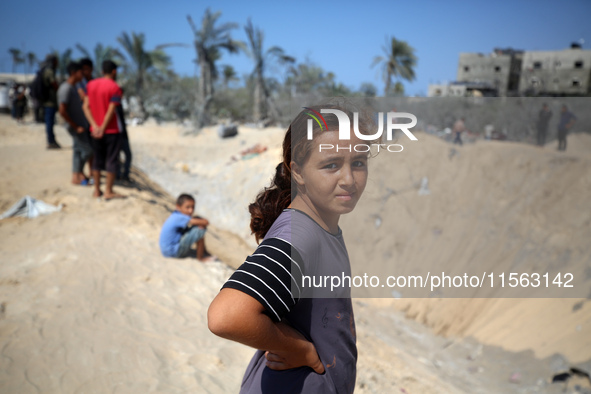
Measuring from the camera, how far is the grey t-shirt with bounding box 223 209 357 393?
3.18ft

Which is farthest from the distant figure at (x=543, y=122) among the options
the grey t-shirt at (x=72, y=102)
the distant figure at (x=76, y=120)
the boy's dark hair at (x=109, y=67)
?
the grey t-shirt at (x=72, y=102)

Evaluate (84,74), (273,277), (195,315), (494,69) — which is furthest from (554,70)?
(273,277)

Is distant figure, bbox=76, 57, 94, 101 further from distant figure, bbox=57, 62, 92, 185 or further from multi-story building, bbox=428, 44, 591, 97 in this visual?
multi-story building, bbox=428, 44, 591, 97

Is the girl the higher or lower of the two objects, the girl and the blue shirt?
the higher

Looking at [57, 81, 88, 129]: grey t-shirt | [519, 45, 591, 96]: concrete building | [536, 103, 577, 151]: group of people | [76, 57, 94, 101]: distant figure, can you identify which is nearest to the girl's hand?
[536, 103, 577, 151]: group of people

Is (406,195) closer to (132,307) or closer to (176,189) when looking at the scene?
(132,307)

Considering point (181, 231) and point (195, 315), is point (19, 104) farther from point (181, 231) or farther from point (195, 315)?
point (195, 315)

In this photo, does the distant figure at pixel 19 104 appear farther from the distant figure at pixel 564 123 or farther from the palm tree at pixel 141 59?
the distant figure at pixel 564 123

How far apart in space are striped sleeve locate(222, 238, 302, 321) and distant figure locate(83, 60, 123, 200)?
5134mm

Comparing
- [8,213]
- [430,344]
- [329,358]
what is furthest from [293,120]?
→ [8,213]

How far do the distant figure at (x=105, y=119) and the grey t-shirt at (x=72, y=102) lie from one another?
0.81m

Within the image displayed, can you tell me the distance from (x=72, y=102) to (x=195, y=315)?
4.57 metres

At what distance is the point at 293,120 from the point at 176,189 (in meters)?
9.08

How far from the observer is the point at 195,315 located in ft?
11.9
